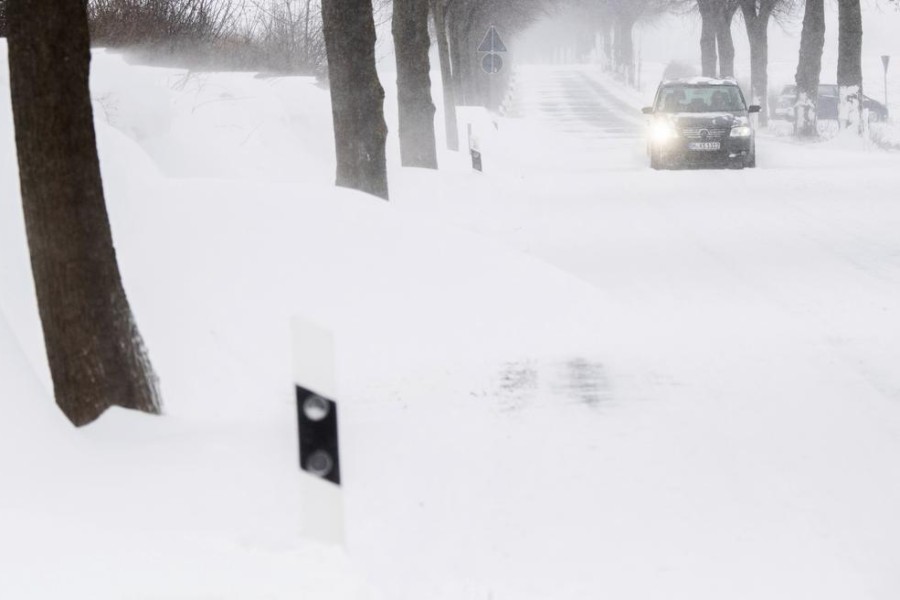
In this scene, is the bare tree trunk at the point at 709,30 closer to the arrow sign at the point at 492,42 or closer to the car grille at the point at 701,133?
the arrow sign at the point at 492,42

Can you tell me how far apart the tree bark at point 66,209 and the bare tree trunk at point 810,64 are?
32.9m

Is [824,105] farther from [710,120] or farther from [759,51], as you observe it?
[710,120]

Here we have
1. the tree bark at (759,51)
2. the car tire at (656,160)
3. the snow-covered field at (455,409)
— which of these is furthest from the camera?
the tree bark at (759,51)

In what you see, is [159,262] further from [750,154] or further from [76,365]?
[750,154]

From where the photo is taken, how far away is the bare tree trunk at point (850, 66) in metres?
33.4

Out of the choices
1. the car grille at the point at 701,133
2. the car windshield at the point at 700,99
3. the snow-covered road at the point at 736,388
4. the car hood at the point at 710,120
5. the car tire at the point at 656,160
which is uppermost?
the car windshield at the point at 700,99

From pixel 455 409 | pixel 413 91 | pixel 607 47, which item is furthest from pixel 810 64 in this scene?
pixel 607 47

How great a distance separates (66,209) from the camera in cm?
688

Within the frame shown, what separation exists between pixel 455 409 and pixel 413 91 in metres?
15.4

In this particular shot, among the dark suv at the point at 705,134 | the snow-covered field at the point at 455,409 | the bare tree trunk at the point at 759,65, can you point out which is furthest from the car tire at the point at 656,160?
the bare tree trunk at the point at 759,65

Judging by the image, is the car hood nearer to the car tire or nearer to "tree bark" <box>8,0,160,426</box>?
the car tire

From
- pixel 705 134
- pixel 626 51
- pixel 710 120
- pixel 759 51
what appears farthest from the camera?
pixel 626 51

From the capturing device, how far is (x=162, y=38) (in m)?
22.5

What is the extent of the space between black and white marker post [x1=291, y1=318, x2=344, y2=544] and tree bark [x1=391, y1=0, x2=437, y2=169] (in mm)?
18234
